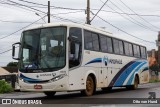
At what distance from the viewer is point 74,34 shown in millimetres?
18516

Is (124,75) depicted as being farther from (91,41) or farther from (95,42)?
(91,41)

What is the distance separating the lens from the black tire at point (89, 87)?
19.6 m

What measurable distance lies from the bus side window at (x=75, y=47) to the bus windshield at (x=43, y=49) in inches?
14.1

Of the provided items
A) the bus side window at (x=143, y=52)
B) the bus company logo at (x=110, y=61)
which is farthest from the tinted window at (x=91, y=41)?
the bus side window at (x=143, y=52)

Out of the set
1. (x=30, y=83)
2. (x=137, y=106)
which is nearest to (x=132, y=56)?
(x=30, y=83)

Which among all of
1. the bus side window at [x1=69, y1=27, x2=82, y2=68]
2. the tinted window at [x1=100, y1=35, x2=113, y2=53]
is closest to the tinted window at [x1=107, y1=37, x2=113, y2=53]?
the tinted window at [x1=100, y1=35, x2=113, y2=53]

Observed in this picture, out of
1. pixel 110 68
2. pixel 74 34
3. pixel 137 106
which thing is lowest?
pixel 137 106

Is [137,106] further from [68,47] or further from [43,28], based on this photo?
[43,28]

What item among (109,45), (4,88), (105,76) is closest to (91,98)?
(105,76)

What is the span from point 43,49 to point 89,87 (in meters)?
3.23

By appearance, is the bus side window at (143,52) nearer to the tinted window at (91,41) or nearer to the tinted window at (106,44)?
the tinted window at (106,44)

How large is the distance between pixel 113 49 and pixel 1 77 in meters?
13.8

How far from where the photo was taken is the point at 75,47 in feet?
60.1

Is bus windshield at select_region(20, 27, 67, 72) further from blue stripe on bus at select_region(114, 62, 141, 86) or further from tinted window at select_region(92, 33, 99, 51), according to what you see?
blue stripe on bus at select_region(114, 62, 141, 86)
